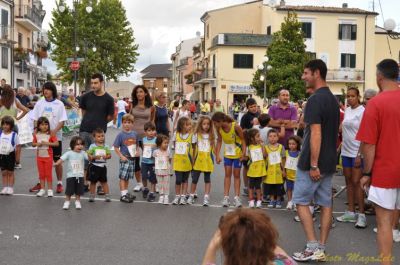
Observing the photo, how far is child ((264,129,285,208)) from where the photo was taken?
33.9 feet

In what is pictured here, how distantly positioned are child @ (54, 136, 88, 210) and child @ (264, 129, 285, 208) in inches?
120

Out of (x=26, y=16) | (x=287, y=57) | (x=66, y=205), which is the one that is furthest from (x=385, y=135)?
(x=26, y=16)

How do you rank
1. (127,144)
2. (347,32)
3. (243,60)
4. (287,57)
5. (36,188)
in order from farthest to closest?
(243,60) < (347,32) < (287,57) < (36,188) < (127,144)

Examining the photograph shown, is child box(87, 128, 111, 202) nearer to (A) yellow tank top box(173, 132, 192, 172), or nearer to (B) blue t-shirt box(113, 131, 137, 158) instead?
(B) blue t-shirt box(113, 131, 137, 158)

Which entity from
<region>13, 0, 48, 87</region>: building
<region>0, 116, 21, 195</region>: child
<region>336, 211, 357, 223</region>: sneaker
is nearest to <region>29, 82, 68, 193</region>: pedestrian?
<region>0, 116, 21, 195</region>: child

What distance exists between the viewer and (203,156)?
1046 cm

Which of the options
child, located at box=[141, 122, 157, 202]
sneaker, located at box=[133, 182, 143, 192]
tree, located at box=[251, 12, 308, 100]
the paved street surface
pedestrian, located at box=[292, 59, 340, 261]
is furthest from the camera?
tree, located at box=[251, 12, 308, 100]

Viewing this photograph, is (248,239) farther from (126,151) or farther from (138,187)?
(138,187)

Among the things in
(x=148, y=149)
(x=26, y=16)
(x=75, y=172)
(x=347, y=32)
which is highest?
(x=26, y=16)

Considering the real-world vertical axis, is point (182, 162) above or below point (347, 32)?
below

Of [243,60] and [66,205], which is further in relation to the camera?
[243,60]

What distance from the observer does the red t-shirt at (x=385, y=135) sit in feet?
19.3

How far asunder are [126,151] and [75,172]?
116 cm

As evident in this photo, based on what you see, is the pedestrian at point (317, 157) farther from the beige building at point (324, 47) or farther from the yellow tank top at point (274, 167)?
the beige building at point (324, 47)
